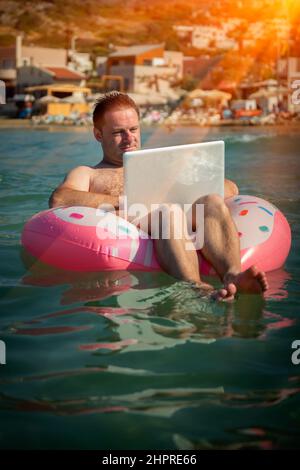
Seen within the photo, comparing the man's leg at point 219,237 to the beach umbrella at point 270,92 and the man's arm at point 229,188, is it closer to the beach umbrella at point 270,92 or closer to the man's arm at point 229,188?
the man's arm at point 229,188

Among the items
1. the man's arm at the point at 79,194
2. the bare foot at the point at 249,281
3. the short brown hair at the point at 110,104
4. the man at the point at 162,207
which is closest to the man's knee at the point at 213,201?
the man at the point at 162,207

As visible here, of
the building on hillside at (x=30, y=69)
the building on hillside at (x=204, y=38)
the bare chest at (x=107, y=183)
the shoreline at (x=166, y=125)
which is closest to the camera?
the bare chest at (x=107, y=183)

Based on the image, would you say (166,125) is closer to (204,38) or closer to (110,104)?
(110,104)

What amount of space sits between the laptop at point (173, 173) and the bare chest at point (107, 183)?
20.9 inches

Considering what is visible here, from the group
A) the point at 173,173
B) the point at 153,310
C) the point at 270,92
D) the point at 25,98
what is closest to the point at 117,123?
the point at 173,173

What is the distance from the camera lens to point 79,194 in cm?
378

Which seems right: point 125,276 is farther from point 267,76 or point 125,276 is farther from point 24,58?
point 267,76

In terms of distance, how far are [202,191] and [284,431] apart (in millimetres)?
1738

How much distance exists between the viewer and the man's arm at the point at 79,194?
3.77 m

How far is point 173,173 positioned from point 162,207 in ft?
0.62

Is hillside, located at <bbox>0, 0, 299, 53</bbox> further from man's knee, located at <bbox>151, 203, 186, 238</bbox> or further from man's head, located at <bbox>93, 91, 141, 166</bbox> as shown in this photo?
man's knee, located at <bbox>151, 203, 186, 238</bbox>

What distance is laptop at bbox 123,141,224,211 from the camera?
127 inches

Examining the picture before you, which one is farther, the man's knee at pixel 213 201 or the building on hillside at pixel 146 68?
the building on hillside at pixel 146 68

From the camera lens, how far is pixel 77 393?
6.98ft
